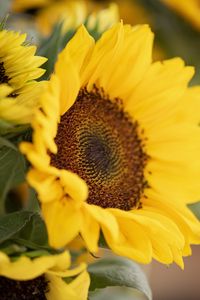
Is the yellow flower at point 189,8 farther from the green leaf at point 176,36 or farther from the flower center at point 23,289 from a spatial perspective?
the flower center at point 23,289

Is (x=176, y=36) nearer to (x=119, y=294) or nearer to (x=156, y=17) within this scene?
(x=156, y=17)

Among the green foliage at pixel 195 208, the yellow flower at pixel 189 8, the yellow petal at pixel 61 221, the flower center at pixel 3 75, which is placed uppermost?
the yellow flower at pixel 189 8

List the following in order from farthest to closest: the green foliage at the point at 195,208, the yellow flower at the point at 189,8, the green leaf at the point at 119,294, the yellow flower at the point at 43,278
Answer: the yellow flower at the point at 189,8 → the green leaf at the point at 119,294 → the green foliage at the point at 195,208 → the yellow flower at the point at 43,278

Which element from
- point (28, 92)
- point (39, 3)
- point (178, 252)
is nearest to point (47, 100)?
point (28, 92)

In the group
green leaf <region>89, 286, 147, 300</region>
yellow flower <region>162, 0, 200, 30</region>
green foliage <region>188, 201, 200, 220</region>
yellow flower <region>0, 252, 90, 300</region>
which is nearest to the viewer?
yellow flower <region>0, 252, 90, 300</region>

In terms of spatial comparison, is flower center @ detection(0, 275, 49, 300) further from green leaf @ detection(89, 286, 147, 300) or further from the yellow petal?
green leaf @ detection(89, 286, 147, 300)

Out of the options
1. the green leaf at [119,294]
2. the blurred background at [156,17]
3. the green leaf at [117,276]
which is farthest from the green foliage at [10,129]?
the blurred background at [156,17]

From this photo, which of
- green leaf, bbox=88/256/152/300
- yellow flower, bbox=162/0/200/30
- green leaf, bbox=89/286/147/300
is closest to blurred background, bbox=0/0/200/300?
yellow flower, bbox=162/0/200/30
